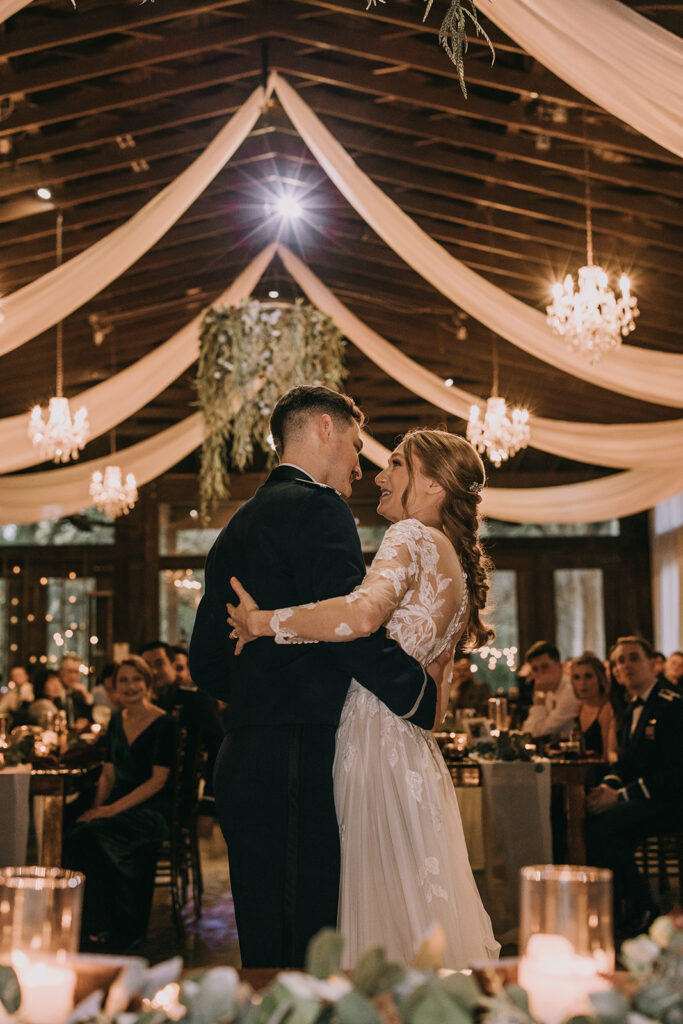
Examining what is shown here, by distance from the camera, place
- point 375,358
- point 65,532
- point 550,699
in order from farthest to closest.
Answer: point 65,532, point 375,358, point 550,699

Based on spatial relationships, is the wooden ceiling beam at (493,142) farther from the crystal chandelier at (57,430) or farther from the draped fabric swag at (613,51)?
the draped fabric swag at (613,51)

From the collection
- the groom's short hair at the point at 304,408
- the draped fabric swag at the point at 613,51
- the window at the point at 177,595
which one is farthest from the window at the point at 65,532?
the groom's short hair at the point at 304,408

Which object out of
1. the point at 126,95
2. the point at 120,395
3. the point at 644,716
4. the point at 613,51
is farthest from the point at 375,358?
the point at 613,51

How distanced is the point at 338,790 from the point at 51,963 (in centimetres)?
117

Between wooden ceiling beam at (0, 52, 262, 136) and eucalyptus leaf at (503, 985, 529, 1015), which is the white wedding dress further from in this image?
wooden ceiling beam at (0, 52, 262, 136)

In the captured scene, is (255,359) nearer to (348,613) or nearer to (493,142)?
(493,142)

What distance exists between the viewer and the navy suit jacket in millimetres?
2047

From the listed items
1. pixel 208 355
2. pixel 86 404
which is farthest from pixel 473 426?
pixel 86 404

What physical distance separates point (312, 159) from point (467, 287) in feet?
7.14

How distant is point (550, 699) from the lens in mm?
6844

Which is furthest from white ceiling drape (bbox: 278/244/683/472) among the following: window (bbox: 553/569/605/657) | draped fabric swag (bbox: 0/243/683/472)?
window (bbox: 553/569/605/657)

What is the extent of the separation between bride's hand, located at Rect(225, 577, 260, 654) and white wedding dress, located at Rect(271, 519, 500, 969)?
5 centimetres

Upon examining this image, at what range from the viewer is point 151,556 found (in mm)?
14148

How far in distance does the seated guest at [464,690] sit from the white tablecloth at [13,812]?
3.45m
